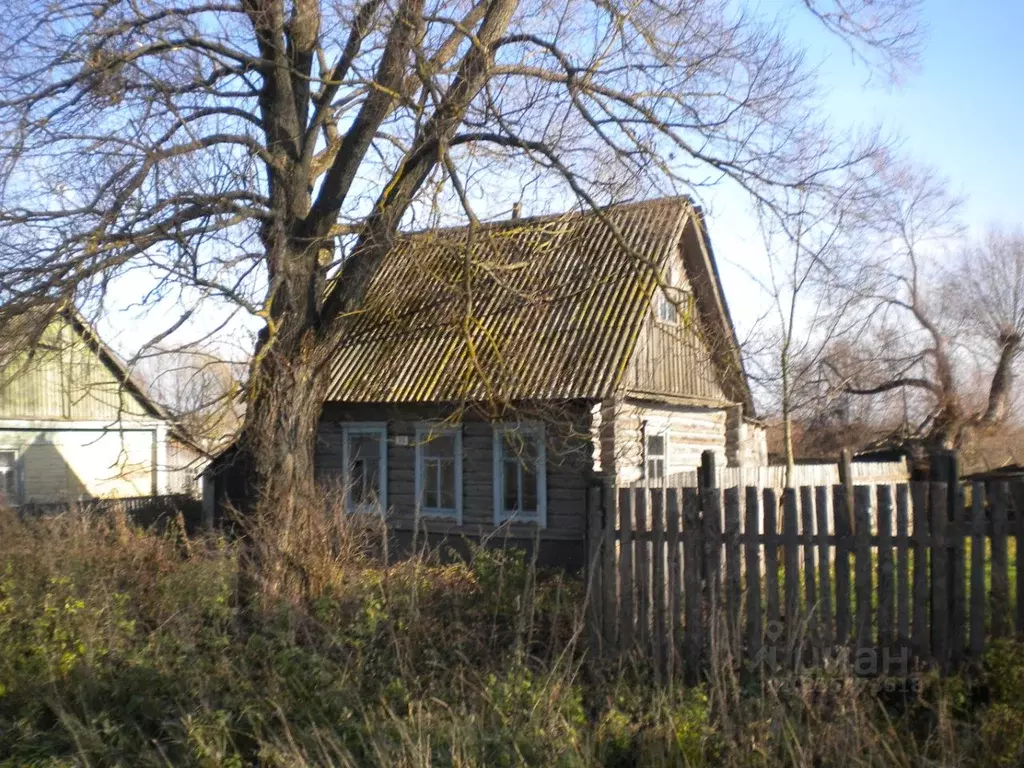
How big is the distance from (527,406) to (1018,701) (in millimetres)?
8917

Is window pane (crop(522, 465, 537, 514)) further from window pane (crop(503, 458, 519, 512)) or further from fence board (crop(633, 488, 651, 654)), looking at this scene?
fence board (crop(633, 488, 651, 654))

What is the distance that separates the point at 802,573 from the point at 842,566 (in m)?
0.36

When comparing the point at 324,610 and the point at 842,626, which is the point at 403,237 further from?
the point at 842,626

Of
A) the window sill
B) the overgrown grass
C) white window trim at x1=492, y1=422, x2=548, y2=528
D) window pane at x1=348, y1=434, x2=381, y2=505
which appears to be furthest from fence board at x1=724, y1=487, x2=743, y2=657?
window pane at x1=348, y1=434, x2=381, y2=505

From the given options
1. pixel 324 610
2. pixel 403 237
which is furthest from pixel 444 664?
pixel 403 237

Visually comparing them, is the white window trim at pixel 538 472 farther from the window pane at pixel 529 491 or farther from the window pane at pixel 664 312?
the window pane at pixel 664 312

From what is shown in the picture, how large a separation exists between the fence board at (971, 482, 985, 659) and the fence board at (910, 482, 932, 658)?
273 mm

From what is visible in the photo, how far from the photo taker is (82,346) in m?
10.2

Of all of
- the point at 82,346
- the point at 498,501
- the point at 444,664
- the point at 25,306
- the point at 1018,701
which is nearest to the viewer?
the point at 1018,701

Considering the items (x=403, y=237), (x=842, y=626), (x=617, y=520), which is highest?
(x=403, y=237)

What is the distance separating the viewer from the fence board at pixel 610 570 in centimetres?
723

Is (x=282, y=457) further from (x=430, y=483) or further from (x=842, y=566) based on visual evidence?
(x=430, y=483)

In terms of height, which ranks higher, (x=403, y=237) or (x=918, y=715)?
(x=403, y=237)

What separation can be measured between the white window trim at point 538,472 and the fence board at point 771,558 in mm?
6577
